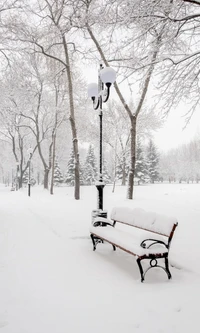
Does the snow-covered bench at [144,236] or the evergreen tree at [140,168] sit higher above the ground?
the evergreen tree at [140,168]

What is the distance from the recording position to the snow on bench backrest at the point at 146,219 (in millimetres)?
4664

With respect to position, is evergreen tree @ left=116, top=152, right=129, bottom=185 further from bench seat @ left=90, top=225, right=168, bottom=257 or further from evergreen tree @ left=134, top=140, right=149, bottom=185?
bench seat @ left=90, top=225, right=168, bottom=257

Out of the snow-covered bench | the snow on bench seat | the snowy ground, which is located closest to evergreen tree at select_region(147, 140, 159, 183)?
the snowy ground

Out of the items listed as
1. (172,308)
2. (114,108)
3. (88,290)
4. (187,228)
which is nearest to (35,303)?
(88,290)

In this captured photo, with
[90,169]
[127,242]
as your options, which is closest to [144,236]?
[127,242]

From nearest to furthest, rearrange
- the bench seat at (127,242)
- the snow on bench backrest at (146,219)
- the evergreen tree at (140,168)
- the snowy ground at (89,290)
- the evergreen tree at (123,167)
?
the snowy ground at (89,290), the bench seat at (127,242), the snow on bench backrest at (146,219), the evergreen tree at (123,167), the evergreen tree at (140,168)

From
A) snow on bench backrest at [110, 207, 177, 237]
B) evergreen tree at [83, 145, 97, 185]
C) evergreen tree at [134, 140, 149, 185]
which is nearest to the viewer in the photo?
snow on bench backrest at [110, 207, 177, 237]

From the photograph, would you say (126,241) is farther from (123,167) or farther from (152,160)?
(152,160)

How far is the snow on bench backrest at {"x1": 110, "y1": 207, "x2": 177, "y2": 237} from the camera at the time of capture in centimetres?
466

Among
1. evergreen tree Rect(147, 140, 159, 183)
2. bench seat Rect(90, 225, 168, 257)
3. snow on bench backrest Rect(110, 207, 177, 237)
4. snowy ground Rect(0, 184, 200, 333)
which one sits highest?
evergreen tree Rect(147, 140, 159, 183)

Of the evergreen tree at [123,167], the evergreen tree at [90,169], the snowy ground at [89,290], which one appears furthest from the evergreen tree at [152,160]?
the snowy ground at [89,290]

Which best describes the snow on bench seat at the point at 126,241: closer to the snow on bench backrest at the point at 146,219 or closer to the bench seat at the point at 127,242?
the bench seat at the point at 127,242

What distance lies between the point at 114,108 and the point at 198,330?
30.6 metres

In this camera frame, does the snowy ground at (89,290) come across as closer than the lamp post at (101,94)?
Yes
